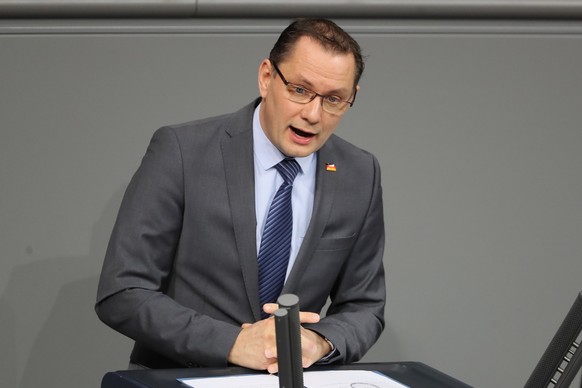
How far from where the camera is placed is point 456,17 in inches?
125

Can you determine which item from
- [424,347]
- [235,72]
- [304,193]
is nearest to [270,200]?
[304,193]

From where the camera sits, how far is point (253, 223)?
2.23m

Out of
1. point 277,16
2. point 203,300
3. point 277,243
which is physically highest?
point 277,16

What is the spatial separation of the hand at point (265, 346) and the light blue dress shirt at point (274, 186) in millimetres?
284

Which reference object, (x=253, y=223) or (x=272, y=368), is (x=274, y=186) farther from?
(x=272, y=368)

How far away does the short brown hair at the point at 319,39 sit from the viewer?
2207 millimetres

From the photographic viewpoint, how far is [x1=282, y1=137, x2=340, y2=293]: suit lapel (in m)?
2.25

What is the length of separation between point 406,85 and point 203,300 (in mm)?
1201

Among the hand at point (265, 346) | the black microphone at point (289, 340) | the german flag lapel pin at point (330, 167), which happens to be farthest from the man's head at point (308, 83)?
the black microphone at point (289, 340)

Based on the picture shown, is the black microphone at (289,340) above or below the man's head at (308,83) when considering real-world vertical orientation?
below

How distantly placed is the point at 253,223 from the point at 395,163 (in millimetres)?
1050

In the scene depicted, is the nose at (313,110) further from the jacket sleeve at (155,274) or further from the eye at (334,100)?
the jacket sleeve at (155,274)

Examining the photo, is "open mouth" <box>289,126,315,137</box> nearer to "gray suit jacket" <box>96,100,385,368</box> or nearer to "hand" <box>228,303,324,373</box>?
"gray suit jacket" <box>96,100,385,368</box>

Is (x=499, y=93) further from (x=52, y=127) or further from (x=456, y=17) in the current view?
(x=52, y=127)
